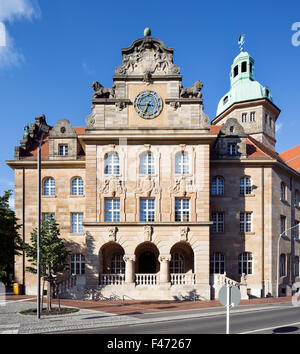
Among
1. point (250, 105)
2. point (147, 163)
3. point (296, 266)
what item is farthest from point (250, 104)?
point (147, 163)

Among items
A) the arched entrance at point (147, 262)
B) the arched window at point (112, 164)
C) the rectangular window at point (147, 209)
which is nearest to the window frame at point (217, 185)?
the rectangular window at point (147, 209)

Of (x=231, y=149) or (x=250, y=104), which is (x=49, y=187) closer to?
(x=231, y=149)

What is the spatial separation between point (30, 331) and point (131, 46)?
2256 centimetres

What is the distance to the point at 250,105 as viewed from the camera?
150 feet

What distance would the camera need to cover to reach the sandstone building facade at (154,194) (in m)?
27.2

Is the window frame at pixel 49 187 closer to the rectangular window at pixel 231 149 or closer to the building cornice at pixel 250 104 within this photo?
the rectangular window at pixel 231 149

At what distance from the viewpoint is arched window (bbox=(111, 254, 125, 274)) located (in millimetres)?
30688

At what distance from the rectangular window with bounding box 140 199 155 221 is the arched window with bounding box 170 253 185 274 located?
4.91m

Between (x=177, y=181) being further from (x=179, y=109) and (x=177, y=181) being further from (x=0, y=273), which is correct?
(x=0, y=273)

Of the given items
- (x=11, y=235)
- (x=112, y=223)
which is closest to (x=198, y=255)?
(x=112, y=223)

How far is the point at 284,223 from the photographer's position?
34844mm

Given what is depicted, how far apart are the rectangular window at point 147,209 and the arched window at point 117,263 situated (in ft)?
16.7
